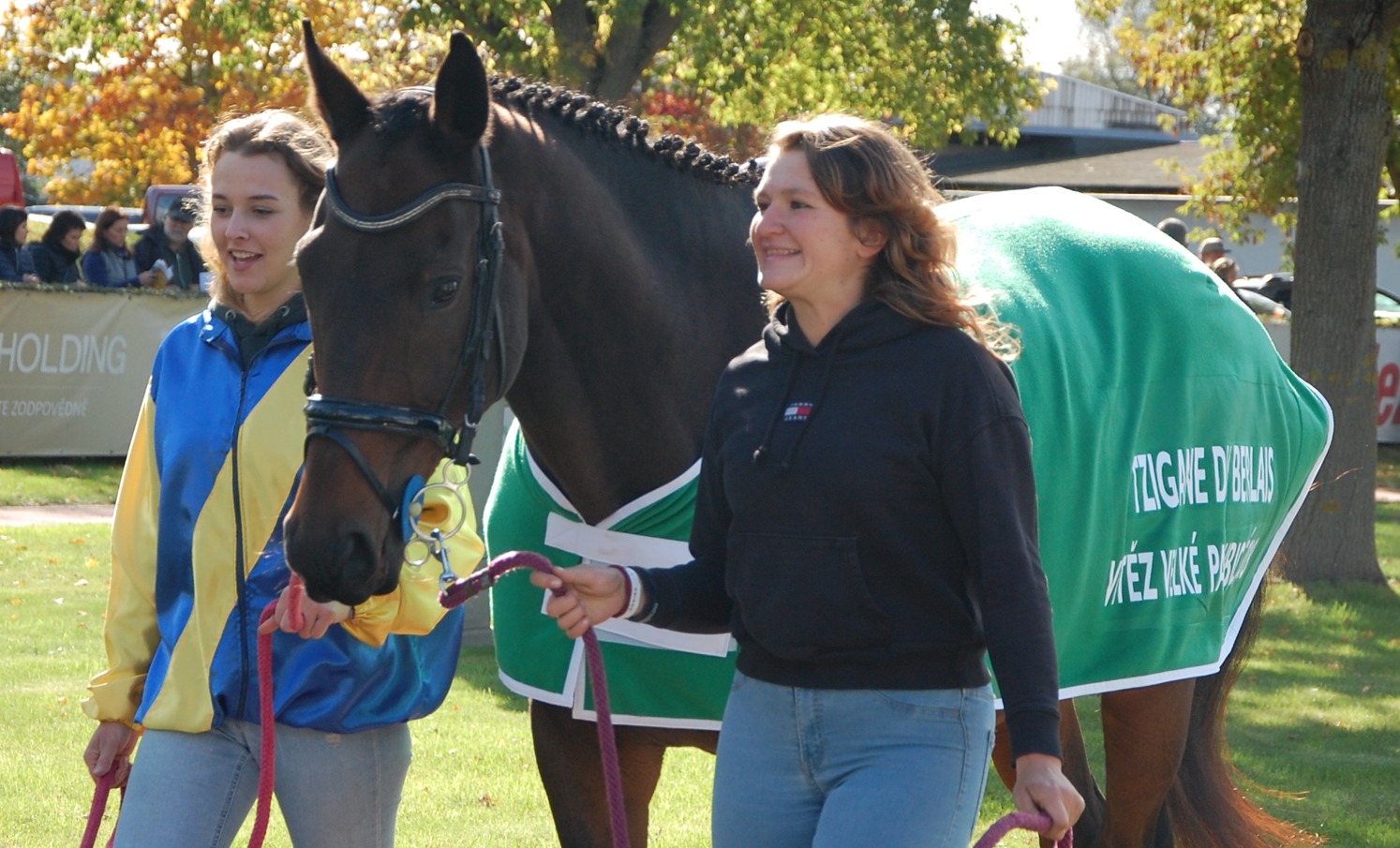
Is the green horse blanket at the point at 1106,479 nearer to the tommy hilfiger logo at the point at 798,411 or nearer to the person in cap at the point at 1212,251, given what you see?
the tommy hilfiger logo at the point at 798,411

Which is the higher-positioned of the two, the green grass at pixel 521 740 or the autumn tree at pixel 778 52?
the autumn tree at pixel 778 52

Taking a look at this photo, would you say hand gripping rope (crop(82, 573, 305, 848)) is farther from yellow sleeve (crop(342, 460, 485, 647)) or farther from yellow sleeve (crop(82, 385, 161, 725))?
yellow sleeve (crop(82, 385, 161, 725))

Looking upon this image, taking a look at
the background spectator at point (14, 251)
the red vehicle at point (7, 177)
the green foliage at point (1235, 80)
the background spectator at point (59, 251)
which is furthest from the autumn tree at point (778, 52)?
the red vehicle at point (7, 177)

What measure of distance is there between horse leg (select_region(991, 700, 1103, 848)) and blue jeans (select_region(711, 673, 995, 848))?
1.90 metres

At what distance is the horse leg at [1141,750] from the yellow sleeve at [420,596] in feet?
6.55

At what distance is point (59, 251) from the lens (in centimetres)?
1387

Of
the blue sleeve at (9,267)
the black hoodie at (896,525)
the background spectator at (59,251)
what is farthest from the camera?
the background spectator at (59,251)

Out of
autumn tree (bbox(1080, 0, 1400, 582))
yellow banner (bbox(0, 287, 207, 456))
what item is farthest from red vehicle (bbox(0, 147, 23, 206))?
autumn tree (bbox(1080, 0, 1400, 582))

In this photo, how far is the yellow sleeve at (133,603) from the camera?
2.85 meters

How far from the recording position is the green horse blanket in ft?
10.6

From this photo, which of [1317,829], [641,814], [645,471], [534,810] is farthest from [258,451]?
[1317,829]

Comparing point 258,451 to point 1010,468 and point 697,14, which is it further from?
point 697,14

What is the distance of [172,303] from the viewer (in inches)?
553

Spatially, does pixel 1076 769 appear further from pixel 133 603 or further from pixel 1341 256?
pixel 1341 256
